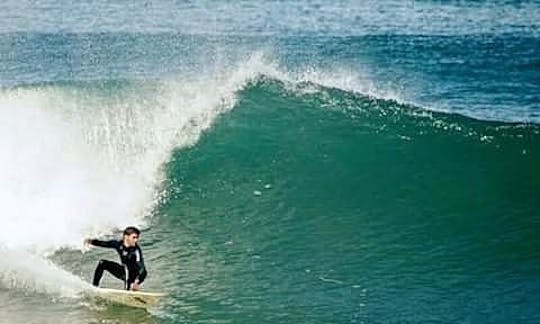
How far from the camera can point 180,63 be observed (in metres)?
24.3

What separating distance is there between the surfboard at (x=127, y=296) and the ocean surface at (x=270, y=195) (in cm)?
11

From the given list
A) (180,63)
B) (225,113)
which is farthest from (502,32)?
(225,113)

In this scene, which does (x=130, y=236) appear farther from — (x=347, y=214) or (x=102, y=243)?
(x=347, y=214)

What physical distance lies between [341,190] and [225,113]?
12.0 feet

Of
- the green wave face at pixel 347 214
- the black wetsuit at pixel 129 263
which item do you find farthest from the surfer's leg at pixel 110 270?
the green wave face at pixel 347 214

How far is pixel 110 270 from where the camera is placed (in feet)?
37.1

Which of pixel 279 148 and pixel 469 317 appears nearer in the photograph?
pixel 469 317

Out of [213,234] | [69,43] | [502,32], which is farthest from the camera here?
[502,32]

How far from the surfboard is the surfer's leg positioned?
10.6 inches

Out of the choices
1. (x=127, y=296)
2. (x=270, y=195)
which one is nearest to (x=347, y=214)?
(x=270, y=195)

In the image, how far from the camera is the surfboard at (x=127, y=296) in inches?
427

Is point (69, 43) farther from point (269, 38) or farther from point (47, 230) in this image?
point (47, 230)

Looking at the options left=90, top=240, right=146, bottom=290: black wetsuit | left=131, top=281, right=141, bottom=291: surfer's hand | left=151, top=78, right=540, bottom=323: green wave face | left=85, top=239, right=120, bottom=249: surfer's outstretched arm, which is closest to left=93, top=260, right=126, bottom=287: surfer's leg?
left=90, top=240, right=146, bottom=290: black wetsuit

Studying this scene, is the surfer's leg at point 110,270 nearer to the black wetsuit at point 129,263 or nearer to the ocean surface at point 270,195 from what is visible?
the black wetsuit at point 129,263
